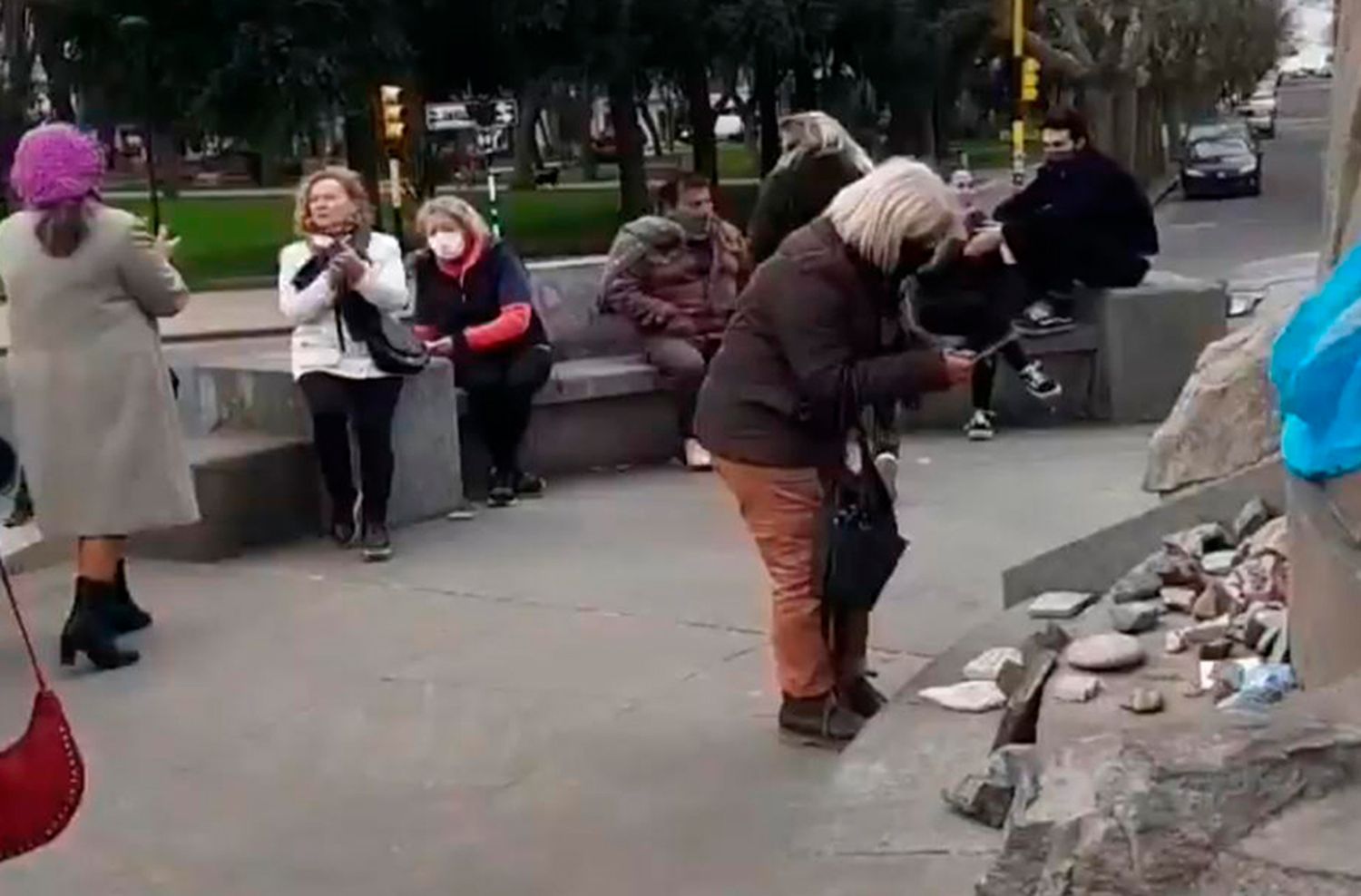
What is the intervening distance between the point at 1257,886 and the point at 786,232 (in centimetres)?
615

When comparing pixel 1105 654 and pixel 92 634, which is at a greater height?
pixel 1105 654

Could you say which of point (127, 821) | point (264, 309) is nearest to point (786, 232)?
point (127, 821)

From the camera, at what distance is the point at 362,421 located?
9.02m

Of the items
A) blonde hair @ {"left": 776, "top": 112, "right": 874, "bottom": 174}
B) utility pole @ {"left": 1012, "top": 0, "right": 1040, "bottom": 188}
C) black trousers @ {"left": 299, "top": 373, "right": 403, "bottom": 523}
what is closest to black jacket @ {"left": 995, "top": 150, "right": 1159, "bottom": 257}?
blonde hair @ {"left": 776, "top": 112, "right": 874, "bottom": 174}

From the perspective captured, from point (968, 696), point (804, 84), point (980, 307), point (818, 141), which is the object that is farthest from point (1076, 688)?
point (804, 84)

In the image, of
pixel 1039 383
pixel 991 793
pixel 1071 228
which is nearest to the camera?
pixel 991 793

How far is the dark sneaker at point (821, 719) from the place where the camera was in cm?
624

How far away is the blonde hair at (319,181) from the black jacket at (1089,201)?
154 inches

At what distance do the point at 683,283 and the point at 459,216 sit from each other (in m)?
1.27

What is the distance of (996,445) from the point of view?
11438 millimetres

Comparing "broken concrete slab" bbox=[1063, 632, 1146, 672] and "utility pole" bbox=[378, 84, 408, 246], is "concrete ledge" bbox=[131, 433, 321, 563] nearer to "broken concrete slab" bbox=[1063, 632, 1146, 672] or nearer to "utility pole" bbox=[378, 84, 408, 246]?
"broken concrete slab" bbox=[1063, 632, 1146, 672]

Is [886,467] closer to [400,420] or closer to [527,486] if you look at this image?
[400,420]

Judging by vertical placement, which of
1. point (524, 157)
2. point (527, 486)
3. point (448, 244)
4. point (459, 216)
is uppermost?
point (459, 216)

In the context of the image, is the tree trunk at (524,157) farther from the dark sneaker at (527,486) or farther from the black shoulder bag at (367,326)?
the black shoulder bag at (367,326)
